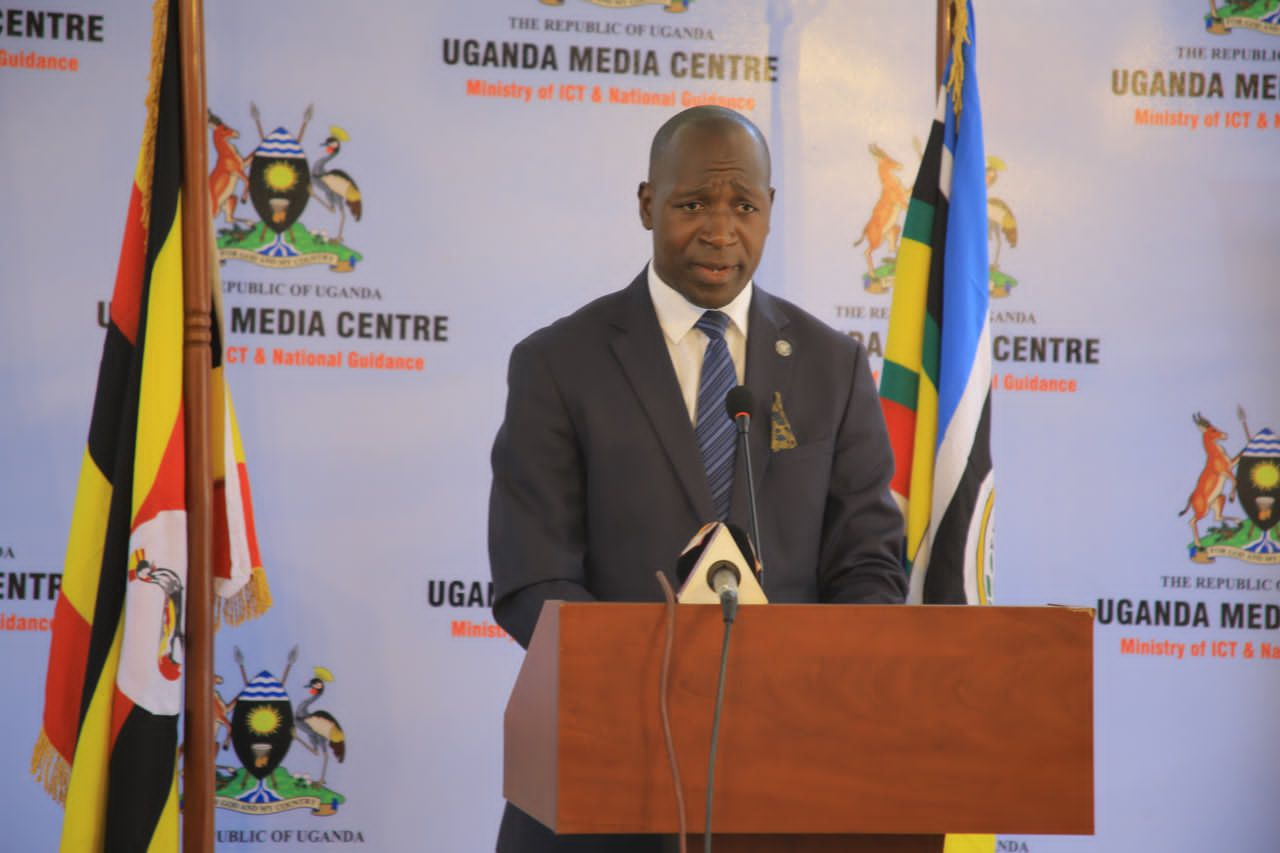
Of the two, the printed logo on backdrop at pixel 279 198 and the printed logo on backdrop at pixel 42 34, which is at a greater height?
the printed logo on backdrop at pixel 42 34

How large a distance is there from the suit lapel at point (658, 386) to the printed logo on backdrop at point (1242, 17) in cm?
288

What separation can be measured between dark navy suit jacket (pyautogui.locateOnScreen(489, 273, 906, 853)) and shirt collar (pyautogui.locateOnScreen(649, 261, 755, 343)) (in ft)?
0.07

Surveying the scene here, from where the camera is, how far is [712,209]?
8.37ft

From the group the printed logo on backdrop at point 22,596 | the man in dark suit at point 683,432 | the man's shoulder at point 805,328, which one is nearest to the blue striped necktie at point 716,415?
the man in dark suit at point 683,432

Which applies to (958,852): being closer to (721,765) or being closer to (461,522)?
(461,522)

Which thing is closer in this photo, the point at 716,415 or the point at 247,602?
the point at 716,415

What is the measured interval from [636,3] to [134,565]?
2.35m

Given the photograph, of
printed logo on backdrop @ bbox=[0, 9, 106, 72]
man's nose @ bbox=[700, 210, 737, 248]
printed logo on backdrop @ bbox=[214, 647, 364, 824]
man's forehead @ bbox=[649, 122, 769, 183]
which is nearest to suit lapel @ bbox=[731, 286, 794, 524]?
man's nose @ bbox=[700, 210, 737, 248]

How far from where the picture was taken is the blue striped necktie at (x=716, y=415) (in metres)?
2.46

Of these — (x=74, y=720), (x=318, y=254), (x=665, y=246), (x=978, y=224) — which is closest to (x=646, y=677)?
(x=665, y=246)

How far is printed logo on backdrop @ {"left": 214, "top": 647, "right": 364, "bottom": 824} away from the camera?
4062mm

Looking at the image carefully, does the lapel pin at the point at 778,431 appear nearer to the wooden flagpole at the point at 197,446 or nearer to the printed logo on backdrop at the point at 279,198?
the wooden flagpole at the point at 197,446

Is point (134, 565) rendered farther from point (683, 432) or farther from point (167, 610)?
point (683, 432)

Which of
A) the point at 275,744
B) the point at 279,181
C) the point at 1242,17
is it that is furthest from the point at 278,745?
the point at 1242,17
